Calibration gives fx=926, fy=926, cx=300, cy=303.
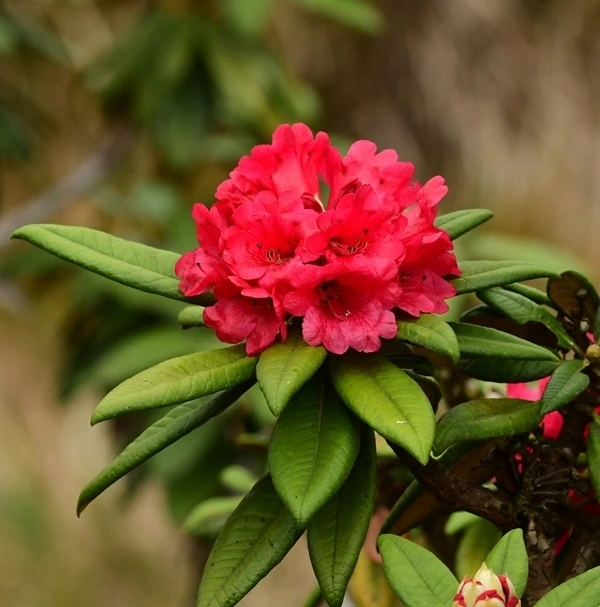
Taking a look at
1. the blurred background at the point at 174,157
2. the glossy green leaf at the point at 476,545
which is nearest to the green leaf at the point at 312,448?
the glossy green leaf at the point at 476,545

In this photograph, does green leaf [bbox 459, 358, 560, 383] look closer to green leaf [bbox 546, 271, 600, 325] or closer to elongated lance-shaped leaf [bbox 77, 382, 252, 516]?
green leaf [bbox 546, 271, 600, 325]

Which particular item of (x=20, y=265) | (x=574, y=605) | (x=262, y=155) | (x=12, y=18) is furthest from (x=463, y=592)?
(x=12, y=18)

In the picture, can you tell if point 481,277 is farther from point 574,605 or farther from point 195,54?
point 195,54

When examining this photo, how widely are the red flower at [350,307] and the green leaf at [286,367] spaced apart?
11 millimetres

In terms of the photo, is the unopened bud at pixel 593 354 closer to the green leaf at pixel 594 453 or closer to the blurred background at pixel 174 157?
the green leaf at pixel 594 453

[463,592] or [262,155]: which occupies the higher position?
[262,155]

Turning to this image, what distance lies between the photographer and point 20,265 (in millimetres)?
2088

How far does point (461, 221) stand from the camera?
63 centimetres

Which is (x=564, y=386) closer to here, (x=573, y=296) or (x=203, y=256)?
(x=573, y=296)

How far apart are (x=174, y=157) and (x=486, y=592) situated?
5.73 ft

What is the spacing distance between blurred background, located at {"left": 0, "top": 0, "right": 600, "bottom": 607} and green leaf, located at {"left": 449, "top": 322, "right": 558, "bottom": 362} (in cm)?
124

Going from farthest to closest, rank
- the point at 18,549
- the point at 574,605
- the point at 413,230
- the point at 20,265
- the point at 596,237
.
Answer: the point at 18,549
the point at 596,237
the point at 20,265
the point at 413,230
the point at 574,605

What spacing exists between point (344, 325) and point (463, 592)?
0.53ft

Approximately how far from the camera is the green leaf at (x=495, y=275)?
1.86 ft
